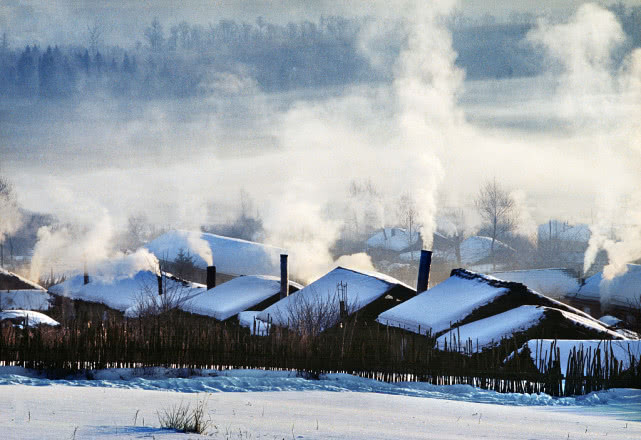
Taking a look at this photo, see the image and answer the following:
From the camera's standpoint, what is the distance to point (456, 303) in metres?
25.8

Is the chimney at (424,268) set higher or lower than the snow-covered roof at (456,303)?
higher

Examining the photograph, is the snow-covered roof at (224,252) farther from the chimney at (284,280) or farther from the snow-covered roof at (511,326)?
the snow-covered roof at (511,326)

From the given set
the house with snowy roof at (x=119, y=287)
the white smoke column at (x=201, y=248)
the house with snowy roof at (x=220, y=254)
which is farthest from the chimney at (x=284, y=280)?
the white smoke column at (x=201, y=248)

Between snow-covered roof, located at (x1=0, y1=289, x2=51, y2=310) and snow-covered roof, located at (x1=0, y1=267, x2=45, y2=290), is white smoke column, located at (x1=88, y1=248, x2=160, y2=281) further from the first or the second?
snow-covered roof, located at (x1=0, y1=267, x2=45, y2=290)

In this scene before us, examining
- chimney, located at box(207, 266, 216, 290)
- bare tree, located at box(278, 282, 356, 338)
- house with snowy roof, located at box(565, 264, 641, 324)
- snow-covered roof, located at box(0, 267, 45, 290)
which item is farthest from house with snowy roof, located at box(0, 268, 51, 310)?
house with snowy roof, located at box(565, 264, 641, 324)

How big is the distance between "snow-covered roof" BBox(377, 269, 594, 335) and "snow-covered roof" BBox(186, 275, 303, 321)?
36.2 feet

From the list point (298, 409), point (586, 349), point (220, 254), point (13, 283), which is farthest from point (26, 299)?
point (298, 409)

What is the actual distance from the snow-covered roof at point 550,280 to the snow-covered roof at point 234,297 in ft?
54.8

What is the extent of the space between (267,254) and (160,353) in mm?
52396

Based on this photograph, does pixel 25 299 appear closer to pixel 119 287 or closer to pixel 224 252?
pixel 119 287

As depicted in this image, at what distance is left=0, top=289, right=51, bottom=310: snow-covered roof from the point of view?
45938 millimetres

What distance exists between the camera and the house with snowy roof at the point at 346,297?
96.3 ft

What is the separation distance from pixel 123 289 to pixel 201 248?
75.6 ft

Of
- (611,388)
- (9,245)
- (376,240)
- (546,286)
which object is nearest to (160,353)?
(611,388)
